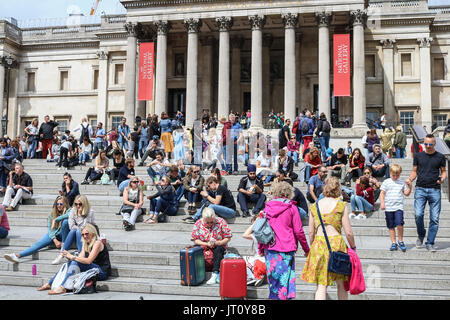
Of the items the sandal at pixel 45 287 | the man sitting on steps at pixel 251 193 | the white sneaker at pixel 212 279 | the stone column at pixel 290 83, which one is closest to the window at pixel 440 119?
the stone column at pixel 290 83

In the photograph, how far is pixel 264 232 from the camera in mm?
5812

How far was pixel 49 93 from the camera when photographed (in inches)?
1577

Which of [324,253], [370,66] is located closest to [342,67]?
[370,66]

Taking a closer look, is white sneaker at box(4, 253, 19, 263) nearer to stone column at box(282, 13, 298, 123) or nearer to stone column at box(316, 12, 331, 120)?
stone column at box(282, 13, 298, 123)

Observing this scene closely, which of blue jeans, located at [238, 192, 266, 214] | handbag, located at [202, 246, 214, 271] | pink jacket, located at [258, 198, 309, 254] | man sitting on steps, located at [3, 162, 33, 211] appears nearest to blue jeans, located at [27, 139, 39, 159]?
man sitting on steps, located at [3, 162, 33, 211]

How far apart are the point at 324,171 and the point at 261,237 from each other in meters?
5.58

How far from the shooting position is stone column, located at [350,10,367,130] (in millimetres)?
28250

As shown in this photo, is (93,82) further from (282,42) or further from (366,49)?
(366,49)

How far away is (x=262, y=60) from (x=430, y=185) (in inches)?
1033

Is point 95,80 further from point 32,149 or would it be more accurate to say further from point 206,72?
point 32,149

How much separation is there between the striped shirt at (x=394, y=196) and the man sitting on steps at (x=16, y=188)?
10142 millimetres

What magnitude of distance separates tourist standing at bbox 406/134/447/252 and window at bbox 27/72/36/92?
39312mm

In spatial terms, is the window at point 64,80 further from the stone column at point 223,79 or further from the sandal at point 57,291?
the sandal at point 57,291

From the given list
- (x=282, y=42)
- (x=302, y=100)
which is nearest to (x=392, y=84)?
(x=302, y=100)
